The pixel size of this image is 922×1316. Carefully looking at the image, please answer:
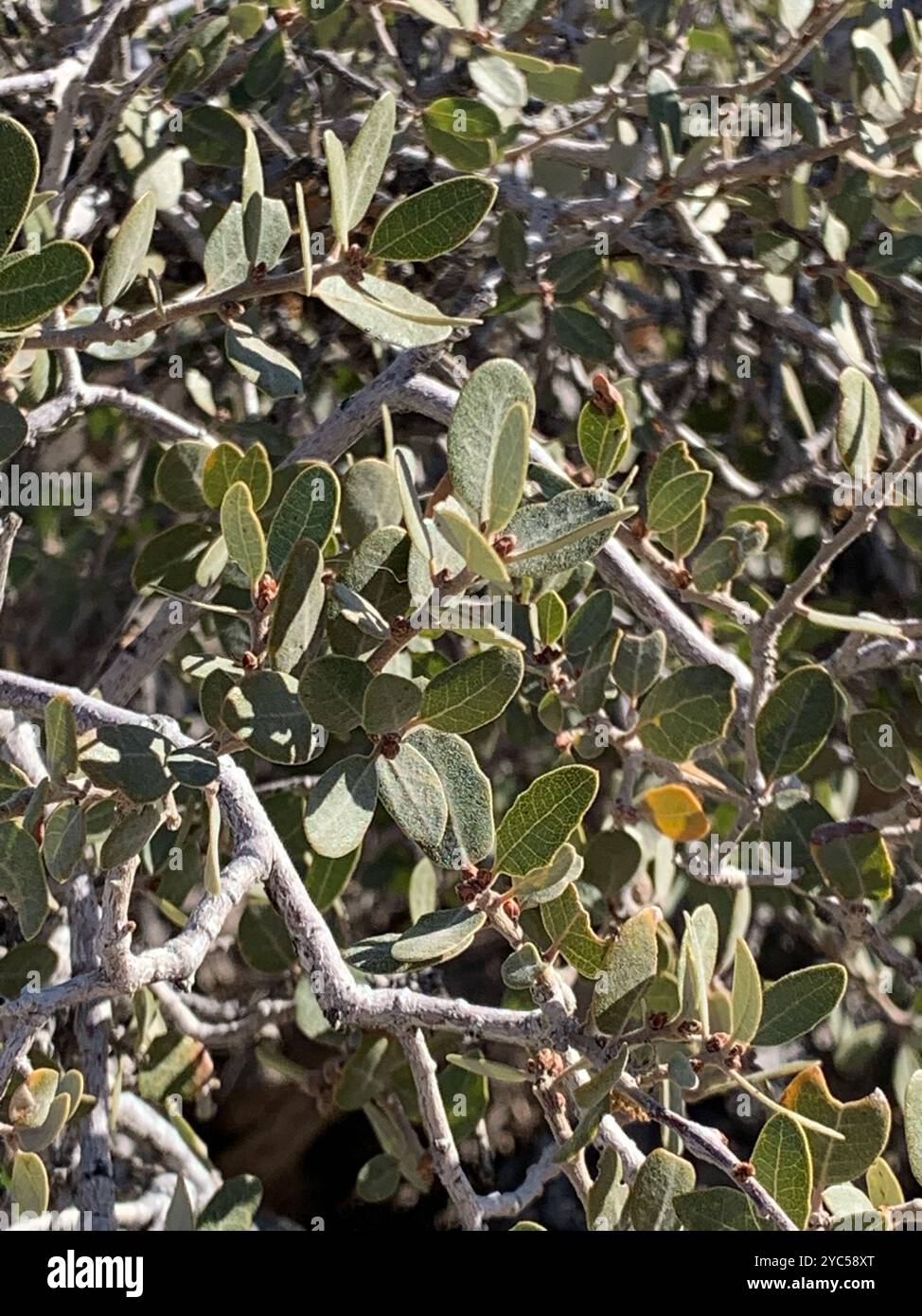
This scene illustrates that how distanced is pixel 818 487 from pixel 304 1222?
47.7 inches

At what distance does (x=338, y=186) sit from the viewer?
84cm

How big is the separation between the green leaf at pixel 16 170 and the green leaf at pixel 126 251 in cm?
19

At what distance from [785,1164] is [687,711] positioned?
41 cm

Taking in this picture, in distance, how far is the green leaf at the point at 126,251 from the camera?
3.21 ft

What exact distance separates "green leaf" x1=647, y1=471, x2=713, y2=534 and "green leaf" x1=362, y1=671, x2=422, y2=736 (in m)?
0.43

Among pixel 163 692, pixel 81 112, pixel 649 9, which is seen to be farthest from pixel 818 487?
pixel 81 112

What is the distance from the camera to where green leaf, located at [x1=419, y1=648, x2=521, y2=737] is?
32.3 inches

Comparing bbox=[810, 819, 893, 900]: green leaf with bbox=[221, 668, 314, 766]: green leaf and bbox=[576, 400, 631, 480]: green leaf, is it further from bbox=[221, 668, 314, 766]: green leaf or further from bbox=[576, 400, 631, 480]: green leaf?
bbox=[221, 668, 314, 766]: green leaf

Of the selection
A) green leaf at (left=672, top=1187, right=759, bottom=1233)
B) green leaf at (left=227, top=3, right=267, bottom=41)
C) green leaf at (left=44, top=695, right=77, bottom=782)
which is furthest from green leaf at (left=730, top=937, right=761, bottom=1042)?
green leaf at (left=227, top=3, right=267, bottom=41)

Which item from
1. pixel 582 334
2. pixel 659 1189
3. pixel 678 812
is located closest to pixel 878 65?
pixel 582 334

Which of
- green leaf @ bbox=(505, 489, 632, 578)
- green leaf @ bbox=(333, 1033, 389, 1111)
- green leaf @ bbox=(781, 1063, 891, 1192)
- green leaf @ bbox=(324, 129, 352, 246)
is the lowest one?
green leaf @ bbox=(333, 1033, 389, 1111)

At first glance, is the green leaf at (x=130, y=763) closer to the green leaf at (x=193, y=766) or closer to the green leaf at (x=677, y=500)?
the green leaf at (x=193, y=766)
